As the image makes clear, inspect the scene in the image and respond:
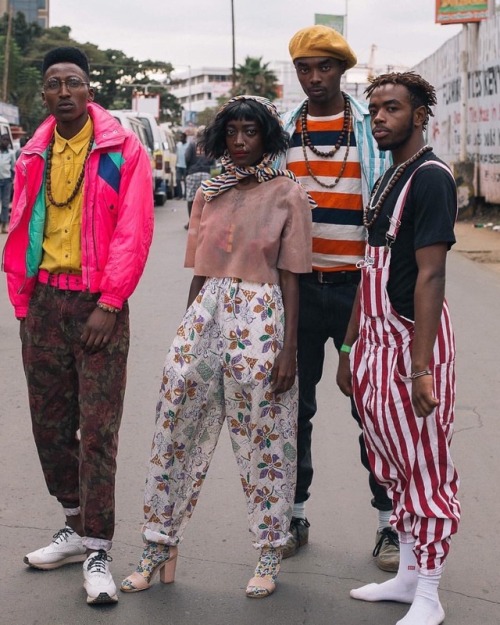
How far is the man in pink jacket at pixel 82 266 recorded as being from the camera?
395cm

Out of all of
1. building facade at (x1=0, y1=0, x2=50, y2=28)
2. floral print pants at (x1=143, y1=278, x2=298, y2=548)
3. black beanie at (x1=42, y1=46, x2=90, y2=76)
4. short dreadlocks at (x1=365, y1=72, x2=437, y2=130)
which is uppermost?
building facade at (x1=0, y1=0, x2=50, y2=28)

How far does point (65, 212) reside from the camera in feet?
13.2

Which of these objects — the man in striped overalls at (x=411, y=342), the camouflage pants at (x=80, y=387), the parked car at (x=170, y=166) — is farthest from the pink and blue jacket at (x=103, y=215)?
the parked car at (x=170, y=166)

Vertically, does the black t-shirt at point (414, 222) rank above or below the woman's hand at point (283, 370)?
above

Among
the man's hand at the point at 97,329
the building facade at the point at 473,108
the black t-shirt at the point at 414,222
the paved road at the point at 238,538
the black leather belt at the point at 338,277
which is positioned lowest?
the paved road at the point at 238,538

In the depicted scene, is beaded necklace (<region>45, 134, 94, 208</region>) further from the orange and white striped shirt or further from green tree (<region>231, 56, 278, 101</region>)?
green tree (<region>231, 56, 278, 101</region>)

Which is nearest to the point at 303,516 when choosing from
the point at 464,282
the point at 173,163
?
the point at 464,282

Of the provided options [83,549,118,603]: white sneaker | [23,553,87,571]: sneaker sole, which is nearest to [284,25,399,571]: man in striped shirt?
[83,549,118,603]: white sneaker

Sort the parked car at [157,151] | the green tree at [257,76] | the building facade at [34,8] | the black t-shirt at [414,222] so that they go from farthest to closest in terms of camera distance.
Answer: the building facade at [34,8], the green tree at [257,76], the parked car at [157,151], the black t-shirt at [414,222]

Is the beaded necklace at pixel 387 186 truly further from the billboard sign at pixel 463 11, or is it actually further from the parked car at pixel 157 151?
the parked car at pixel 157 151

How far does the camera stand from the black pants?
14.1 feet

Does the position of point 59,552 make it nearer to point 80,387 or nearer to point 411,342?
point 80,387

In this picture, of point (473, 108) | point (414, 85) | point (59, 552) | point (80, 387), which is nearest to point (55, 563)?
point (59, 552)

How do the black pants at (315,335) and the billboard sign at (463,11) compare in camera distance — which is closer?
the black pants at (315,335)
